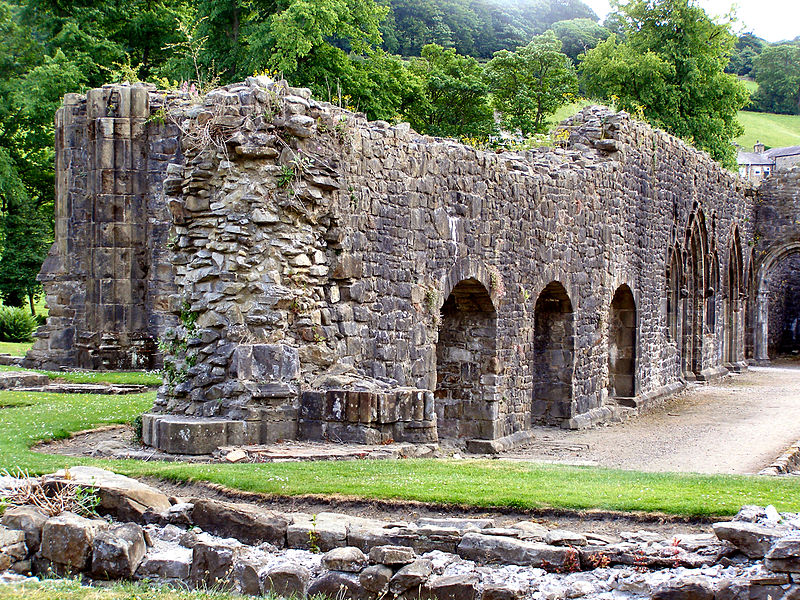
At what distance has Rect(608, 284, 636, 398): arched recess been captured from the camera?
68.7 ft

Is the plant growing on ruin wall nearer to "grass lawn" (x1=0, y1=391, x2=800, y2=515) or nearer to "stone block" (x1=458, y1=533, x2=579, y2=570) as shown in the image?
"grass lawn" (x1=0, y1=391, x2=800, y2=515)

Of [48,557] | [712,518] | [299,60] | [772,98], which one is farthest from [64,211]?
[772,98]

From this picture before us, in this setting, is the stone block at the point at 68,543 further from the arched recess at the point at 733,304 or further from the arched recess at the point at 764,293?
the arched recess at the point at 764,293

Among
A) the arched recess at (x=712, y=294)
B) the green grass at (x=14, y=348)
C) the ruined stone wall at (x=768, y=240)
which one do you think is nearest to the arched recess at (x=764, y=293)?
the ruined stone wall at (x=768, y=240)

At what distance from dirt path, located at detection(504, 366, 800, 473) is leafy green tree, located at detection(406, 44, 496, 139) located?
56.5ft

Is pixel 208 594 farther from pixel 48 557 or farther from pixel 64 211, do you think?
pixel 64 211

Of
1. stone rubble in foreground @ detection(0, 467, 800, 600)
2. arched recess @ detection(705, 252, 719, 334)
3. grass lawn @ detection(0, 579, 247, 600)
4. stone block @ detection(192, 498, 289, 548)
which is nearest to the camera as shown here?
grass lawn @ detection(0, 579, 247, 600)

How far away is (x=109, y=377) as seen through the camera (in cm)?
1745

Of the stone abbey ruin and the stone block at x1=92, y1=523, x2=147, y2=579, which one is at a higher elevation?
the stone abbey ruin

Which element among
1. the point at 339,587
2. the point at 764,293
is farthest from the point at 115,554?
the point at 764,293

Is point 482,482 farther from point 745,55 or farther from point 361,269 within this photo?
point 745,55

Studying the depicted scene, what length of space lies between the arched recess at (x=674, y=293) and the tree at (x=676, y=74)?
14.4 m

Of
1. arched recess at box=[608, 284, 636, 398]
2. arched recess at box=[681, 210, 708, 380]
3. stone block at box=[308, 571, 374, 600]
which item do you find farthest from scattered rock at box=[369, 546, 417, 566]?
arched recess at box=[681, 210, 708, 380]

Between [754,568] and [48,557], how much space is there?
4.48m
